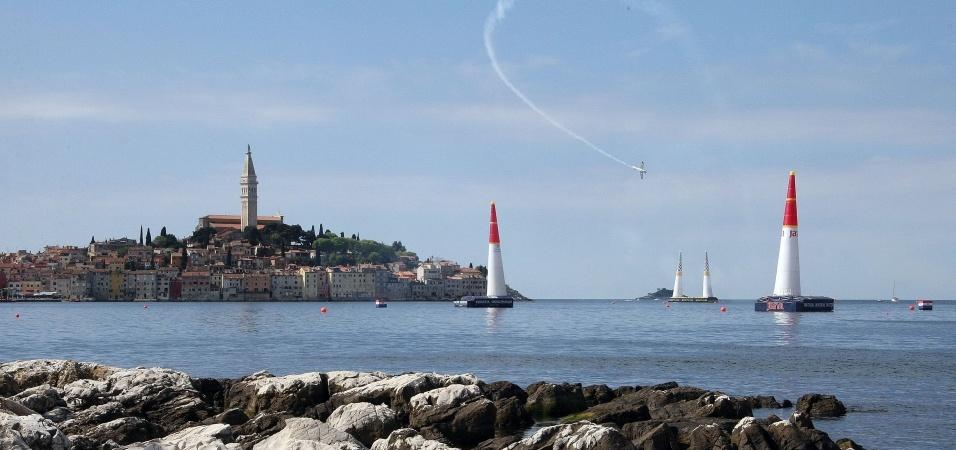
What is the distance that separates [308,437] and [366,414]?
261 centimetres

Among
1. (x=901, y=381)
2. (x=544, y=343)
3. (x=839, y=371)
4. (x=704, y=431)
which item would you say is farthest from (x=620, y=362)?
(x=704, y=431)

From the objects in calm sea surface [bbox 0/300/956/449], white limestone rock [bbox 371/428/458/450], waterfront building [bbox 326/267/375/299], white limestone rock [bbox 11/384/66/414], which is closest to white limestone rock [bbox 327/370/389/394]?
white limestone rock [bbox 11/384/66/414]

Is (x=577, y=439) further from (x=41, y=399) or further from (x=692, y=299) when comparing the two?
(x=692, y=299)

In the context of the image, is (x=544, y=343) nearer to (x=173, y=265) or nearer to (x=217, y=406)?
(x=217, y=406)

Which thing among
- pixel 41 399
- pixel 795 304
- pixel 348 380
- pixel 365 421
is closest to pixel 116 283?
pixel 795 304

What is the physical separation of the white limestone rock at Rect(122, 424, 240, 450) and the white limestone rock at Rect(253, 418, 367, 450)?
0.57 metres

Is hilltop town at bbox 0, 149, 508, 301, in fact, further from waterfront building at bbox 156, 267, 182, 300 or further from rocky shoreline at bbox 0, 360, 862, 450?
rocky shoreline at bbox 0, 360, 862, 450

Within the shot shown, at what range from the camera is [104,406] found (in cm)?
2286

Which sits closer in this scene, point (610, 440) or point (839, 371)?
point (610, 440)

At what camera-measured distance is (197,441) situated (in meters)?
17.8

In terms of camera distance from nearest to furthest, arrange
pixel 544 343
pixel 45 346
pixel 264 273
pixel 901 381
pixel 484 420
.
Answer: pixel 484 420
pixel 901 381
pixel 45 346
pixel 544 343
pixel 264 273

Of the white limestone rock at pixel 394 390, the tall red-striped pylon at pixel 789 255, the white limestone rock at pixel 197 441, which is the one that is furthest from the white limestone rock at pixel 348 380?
the tall red-striped pylon at pixel 789 255

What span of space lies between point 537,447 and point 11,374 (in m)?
13.4

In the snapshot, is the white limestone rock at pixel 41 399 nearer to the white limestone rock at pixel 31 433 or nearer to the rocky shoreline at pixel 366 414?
the rocky shoreline at pixel 366 414
